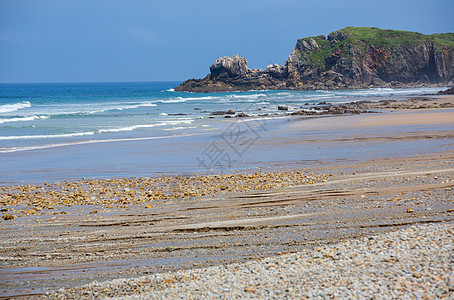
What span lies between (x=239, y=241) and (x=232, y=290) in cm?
214

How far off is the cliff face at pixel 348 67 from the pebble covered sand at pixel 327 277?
367ft

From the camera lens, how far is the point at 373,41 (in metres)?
143

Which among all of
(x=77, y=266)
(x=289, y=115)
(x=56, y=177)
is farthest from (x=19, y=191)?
(x=289, y=115)

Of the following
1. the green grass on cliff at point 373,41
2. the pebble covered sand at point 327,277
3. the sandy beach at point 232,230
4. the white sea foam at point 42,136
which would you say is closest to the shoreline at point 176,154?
the sandy beach at point 232,230

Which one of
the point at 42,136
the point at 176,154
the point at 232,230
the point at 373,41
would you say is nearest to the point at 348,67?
the point at 373,41

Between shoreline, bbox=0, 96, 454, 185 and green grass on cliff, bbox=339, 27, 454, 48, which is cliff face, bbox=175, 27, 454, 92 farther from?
shoreline, bbox=0, 96, 454, 185

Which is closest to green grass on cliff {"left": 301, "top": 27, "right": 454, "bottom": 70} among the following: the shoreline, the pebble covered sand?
the shoreline

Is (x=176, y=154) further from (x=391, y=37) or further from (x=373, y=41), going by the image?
(x=391, y=37)

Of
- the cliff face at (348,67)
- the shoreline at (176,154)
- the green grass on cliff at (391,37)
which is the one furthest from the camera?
the green grass on cliff at (391,37)

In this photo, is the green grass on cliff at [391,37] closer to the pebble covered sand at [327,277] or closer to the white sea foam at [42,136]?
the white sea foam at [42,136]

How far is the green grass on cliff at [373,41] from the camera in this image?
13738cm

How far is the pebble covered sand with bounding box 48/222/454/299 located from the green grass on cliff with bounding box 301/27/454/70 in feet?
435

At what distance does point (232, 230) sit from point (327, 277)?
2.96m

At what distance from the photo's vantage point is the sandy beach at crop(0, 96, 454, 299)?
5.97 m
